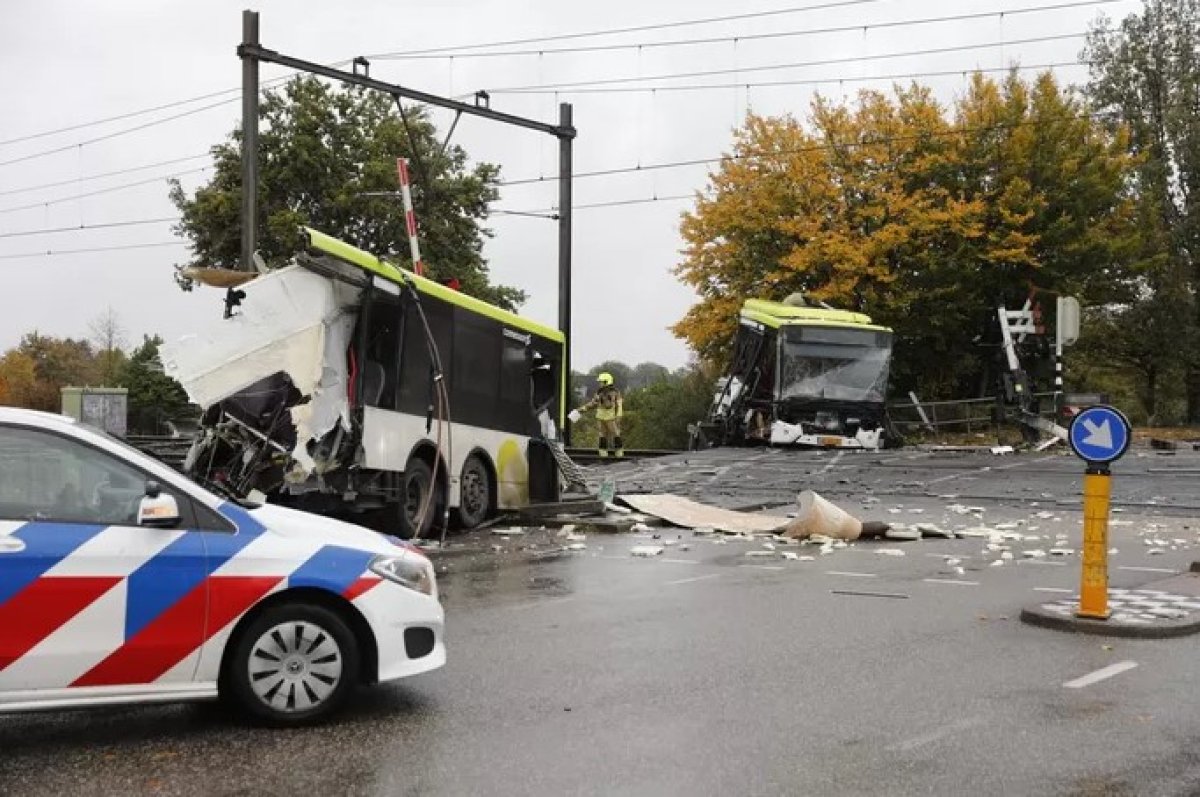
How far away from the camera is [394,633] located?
5.52 metres

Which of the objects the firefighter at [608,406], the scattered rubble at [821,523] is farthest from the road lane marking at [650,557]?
the firefighter at [608,406]

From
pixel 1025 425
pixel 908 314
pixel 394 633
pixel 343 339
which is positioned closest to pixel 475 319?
pixel 343 339

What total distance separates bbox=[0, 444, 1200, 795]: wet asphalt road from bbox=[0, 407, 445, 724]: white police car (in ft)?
0.89

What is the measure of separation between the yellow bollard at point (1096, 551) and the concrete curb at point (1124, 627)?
14 cm

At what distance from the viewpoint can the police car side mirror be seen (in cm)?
503

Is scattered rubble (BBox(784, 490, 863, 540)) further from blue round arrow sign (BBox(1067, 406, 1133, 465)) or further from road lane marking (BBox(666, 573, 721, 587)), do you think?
blue round arrow sign (BBox(1067, 406, 1133, 465))

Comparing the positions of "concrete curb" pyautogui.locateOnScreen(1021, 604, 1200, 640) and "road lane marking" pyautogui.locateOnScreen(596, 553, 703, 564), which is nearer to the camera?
"concrete curb" pyautogui.locateOnScreen(1021, 604, 1200, 640)

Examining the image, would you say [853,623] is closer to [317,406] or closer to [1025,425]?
[317,406]

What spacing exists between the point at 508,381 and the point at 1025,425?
17.5 metres

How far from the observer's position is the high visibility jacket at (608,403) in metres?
26.0

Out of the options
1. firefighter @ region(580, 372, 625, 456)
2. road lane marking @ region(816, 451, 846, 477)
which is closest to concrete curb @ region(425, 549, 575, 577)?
road lane marking @ region(816, 451, 846, 477)

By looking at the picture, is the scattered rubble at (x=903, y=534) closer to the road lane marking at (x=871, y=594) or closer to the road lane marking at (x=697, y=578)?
the road lane marking at (x=697, y=578)

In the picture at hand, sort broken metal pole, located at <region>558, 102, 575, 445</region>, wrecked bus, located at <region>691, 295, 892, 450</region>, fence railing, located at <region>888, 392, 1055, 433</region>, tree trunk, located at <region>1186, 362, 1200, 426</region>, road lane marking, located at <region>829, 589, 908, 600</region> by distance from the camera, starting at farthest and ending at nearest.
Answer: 1. tree trunk, located at <region>1186, 362, 1200, 426</region>
2. fence railing, located at <region>888, 392, 1055, 433</region>
3. wrecked bus, located at <region>691, 295, 892, 450</region>
4. broken metal pole, located at <region>558, 102, 575, 445</region>
5. road lane marking, located at <region>829, 589, 908, 600</region>

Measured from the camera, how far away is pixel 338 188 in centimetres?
4044
